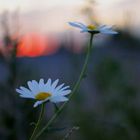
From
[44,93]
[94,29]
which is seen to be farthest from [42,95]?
[94,29]

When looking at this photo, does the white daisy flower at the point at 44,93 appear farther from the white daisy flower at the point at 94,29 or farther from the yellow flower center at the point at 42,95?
the white daisy flower at the point at 94,29

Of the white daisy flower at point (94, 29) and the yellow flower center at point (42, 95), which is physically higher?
the white daisy flower at point (94, 29)

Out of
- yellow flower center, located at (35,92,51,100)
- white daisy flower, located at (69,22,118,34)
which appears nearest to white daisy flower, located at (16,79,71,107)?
yellow flower center, located at (35,92,51,100)

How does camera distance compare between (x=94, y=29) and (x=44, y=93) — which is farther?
(x=94, y=29)

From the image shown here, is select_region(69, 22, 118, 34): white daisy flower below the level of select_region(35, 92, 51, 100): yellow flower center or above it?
above

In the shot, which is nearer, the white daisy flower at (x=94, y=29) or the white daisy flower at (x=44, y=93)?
the white daisy flower at (x=44, y=93)

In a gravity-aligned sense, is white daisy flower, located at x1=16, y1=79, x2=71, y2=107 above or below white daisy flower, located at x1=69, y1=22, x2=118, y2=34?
below

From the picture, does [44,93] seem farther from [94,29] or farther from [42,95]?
[94,29]

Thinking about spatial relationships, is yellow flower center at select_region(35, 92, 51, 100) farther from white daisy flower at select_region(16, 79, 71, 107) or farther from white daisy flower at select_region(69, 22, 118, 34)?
white daisy flower at select_region(69, 22, 118, 34)

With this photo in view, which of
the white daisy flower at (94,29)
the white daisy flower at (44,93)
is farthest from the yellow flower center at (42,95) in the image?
the white daisy flower at (94,29)

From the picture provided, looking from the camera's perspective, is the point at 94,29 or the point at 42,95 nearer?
the point at 42,95

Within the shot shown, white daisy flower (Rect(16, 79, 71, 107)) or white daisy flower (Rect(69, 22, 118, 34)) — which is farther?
white daisy flower (Rect(69, 22, 118, 34))

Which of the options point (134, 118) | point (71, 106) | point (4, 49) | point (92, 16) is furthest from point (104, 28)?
point (71, 106)
